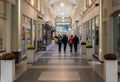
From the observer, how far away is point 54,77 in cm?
1173

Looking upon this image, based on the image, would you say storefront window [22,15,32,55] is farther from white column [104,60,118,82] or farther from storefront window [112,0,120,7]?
white column [104,60,118,82]

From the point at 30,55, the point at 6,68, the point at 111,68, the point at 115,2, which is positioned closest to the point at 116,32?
the point at 115,2

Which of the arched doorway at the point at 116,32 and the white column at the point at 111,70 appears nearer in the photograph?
the white column at the point at 111,70

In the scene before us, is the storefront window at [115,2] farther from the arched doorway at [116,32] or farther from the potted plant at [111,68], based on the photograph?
the potted plant at [111,68]

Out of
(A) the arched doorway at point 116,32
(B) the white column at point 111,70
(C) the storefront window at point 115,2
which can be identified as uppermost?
(C) the storefront window at point 115,2

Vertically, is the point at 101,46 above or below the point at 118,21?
below

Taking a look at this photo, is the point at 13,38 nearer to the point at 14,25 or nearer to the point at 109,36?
the point at 14,25

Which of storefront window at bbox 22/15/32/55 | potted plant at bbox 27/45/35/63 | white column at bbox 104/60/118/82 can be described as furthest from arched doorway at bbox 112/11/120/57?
storefront window at bbox 22/15/32/55

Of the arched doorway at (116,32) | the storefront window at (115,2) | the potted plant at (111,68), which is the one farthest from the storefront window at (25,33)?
the potted plant at (111,68)

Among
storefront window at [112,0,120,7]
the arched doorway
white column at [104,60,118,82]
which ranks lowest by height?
white column at [104,60,118,82]

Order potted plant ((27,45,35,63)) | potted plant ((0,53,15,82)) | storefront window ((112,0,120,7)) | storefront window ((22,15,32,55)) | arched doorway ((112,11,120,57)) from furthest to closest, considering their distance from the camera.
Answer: storefront window ((22,15,32,55)), potted plant ((27,45,35,63)), arched doorway ((112,11,120,57)), storefront window ((112,0,120,7)), potted plant ((0,53,15,82))

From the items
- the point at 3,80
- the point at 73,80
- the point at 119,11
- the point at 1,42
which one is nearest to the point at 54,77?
the point at 73,80

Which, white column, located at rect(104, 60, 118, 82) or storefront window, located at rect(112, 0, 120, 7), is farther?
storefront window, located at rect(112, 0, 120, 7)

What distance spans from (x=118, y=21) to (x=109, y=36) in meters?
1.52
